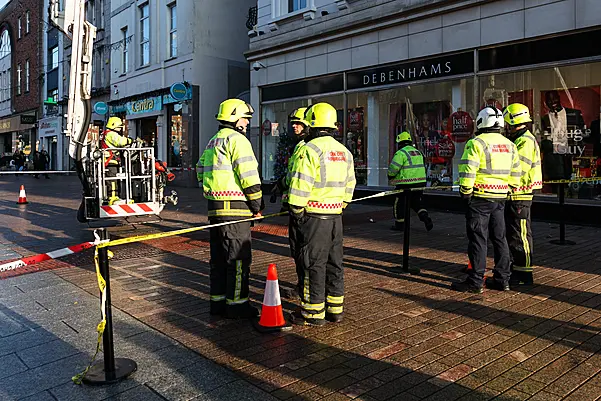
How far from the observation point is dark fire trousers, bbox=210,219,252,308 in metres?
4.73

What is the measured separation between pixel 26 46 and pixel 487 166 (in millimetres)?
47419

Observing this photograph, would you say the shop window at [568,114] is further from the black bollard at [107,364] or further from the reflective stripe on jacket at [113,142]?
the black bollard at [107,364]

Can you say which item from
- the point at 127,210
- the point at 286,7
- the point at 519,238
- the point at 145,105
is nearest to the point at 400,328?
the point at 519,238

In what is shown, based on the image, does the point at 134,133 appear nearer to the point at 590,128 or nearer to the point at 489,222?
the point at 590,128

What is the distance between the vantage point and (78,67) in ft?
29.4

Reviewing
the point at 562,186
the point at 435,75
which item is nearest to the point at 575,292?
the point at 562,186

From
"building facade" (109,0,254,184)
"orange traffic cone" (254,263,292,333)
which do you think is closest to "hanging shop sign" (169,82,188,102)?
"building facade" (109,0,254,184)

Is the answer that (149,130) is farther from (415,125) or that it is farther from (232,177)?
(232,177)

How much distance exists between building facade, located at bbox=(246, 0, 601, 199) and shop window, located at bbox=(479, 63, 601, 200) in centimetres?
2

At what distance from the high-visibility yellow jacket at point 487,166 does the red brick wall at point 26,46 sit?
42258 mm

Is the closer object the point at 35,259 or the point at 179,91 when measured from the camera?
the point at 35,259

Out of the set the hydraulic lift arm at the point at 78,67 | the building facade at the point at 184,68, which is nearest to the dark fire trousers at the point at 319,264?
the hydraulic lift arm at the point at 78,67

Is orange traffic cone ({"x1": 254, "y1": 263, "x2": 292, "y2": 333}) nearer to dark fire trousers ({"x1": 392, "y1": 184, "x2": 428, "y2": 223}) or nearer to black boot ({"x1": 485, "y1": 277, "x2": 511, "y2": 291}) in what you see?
black boot ({"x1": 485, "y1": 277, "x2": 511, "y2": 291})

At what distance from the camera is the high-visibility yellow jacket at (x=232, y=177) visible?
15.3 ft
